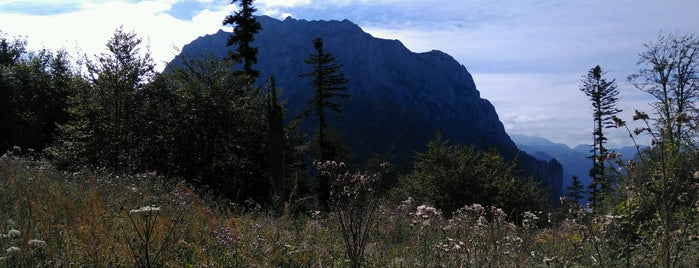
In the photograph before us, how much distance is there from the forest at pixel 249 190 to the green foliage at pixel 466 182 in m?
0.09

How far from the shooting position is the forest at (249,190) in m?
3.70

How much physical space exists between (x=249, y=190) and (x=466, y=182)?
11.1 meters

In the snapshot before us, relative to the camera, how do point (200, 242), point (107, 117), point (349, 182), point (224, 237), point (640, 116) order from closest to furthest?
point (640, 116) < point (224, 237) < point (349, 182) < point (200, 242) < point (107, 117)

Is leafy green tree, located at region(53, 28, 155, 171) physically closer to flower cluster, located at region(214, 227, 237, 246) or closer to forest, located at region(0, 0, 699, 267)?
forest, located at region(0, 0, 699, 267)

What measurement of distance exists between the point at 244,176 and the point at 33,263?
1538cm

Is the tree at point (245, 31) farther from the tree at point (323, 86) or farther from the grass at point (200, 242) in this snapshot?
the grass at point (200, 242)

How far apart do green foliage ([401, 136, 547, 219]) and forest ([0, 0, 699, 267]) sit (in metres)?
0.09

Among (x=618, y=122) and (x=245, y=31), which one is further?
(x=245, y=31)

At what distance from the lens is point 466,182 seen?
2261 centimetres

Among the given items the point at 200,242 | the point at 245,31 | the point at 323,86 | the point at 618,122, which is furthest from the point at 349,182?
the point at 323,86

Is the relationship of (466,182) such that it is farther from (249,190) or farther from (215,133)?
(215,133)

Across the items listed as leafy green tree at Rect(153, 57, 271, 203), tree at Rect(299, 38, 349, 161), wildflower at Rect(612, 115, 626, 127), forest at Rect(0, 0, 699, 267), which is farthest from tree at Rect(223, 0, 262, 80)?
wildflower at Rect(612, 115, 626, 127)

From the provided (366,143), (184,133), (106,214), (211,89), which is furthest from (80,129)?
(366,143)

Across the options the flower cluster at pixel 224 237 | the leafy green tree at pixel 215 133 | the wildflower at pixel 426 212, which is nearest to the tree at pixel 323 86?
the leafy green tree at pixel 215 133
